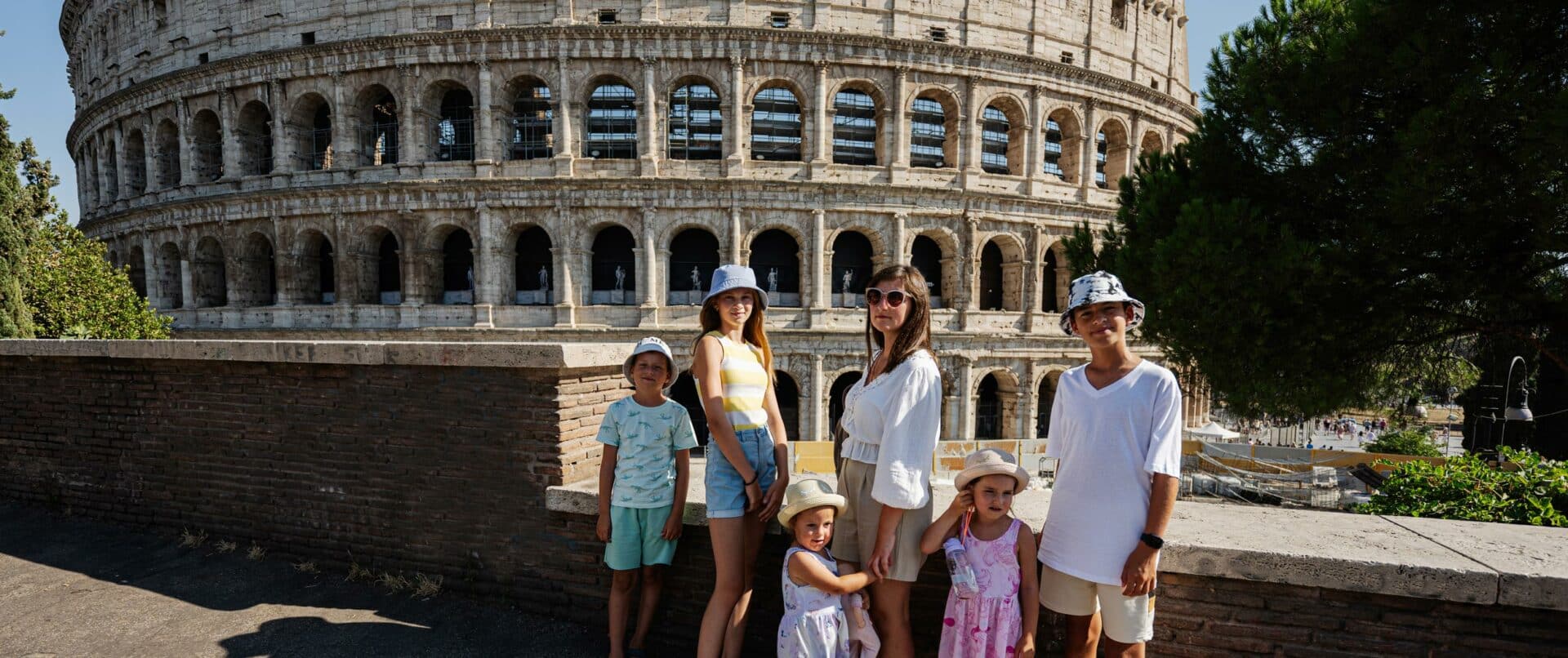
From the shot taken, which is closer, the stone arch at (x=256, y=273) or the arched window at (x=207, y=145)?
the stone arch at (x=256, y=273)

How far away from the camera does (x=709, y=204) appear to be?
17.7 m

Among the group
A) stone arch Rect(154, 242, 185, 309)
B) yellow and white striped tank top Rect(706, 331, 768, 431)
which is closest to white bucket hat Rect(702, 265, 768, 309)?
yellow and white striped tank top Rect(706, 331, 768, 431)

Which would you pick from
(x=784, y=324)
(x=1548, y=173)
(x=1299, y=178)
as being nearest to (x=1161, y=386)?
(x=1548, y=173)

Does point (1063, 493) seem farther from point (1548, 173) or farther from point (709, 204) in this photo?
point (709, 204)

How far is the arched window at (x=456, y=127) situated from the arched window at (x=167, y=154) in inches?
354

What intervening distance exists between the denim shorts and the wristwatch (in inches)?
69.2

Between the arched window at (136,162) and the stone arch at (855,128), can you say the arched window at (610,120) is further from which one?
the arched window at (136,162)

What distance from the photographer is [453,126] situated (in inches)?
760

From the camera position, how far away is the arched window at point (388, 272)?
19.4 meters

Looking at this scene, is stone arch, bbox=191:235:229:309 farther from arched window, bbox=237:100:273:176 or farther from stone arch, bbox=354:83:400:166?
stone arch, bbox=354:83:400:166

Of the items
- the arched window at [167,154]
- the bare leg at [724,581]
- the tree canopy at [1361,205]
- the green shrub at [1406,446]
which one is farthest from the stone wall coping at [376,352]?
the green shrub at [1406,446]

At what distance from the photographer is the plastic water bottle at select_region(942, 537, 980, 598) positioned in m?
2.97

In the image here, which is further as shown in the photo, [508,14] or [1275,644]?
[508,14]

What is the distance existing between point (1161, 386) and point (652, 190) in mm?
16273
